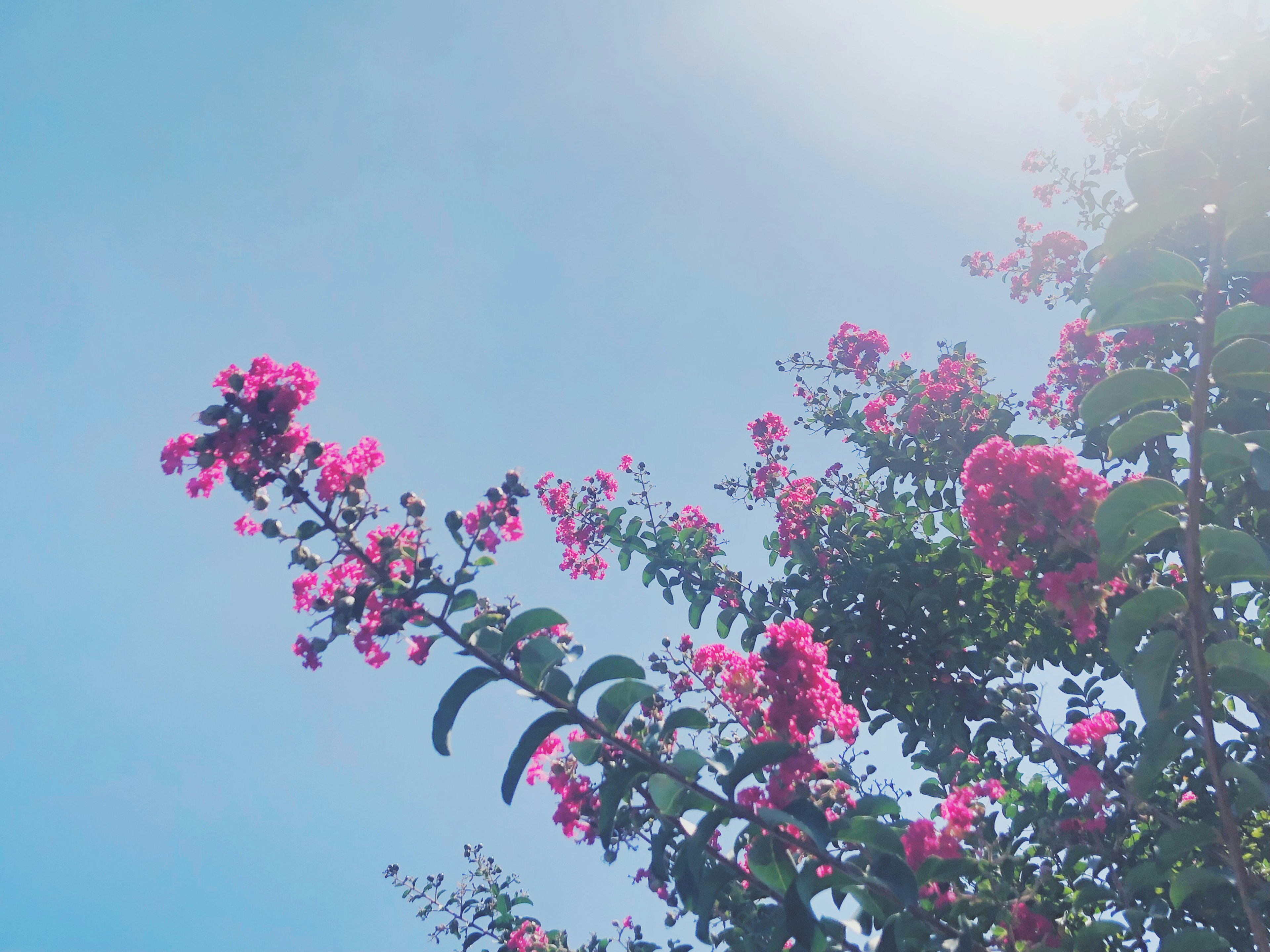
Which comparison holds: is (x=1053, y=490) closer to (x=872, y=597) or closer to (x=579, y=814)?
(x=872, y=597)

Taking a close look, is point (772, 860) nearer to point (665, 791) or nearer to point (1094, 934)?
point (665, 791)

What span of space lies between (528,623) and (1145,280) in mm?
2426

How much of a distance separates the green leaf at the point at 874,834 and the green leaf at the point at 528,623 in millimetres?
1128

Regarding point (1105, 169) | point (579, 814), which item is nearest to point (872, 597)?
point (579, 814)

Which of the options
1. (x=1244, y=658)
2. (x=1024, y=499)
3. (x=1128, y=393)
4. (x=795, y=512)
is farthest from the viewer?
(x=795, y=512)

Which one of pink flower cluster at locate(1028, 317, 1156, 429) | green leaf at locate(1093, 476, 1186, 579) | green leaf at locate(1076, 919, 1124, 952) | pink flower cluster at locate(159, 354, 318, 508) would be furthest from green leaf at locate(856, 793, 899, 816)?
pink flower cluster at locate(1028, 317, 1156, 429)

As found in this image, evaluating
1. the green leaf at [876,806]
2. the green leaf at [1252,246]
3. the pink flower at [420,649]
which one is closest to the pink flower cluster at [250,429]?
the pink flower at [420,649]

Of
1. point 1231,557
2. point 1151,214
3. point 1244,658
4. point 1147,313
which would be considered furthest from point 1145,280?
point 1244,658

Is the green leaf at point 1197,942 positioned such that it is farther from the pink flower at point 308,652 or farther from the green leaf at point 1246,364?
the pink flower at point 308,652

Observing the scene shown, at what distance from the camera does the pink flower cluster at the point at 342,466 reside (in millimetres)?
2641

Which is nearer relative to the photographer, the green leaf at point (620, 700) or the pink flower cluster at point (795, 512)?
the green leaf at point (620, 700)

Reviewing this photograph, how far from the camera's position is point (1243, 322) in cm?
227

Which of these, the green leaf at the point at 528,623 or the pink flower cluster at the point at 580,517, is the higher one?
the pink flower cluster at the point at 580,517

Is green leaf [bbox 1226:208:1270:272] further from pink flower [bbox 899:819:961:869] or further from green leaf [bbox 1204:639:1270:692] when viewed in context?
pink flower [bbox 899:819:961:869]
